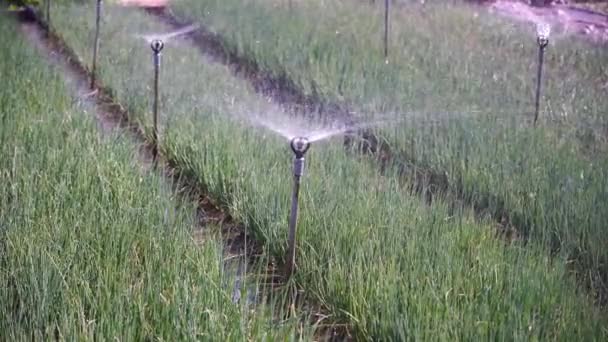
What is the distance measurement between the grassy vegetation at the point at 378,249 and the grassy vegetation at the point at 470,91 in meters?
0.34

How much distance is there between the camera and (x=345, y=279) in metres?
3.23

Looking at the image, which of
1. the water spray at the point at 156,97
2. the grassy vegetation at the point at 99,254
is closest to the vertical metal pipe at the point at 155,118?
the water spray at the point at 156,97

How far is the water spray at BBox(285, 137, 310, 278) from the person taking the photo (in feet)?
10.8

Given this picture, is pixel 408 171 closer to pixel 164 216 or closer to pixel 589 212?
pixel 589 212

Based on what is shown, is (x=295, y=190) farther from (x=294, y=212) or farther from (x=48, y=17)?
(x=48, y=17)

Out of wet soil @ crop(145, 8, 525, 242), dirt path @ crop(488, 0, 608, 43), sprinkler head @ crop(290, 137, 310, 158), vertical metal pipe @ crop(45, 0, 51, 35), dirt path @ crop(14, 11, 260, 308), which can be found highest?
dirt path @ crop(488, 0, 608, 43)

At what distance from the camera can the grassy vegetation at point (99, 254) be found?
2.68m

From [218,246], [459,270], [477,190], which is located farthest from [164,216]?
[477,190]

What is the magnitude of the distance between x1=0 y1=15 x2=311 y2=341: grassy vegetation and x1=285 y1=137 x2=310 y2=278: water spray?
31 centimetres

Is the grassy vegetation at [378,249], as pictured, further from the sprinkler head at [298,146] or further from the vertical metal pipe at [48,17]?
the vertical metal pipe at [48,17]

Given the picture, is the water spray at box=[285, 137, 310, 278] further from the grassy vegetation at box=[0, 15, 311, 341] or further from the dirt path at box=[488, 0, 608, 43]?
the dirt path at box=[488, 0, 608, 43]

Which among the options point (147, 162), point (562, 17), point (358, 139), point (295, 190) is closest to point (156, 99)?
point (147, 162)

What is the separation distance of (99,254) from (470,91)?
3738 millimetres

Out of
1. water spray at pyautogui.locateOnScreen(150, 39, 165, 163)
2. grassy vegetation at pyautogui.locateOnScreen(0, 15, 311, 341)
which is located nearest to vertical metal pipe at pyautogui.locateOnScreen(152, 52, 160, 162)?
water spray at pyautogui.locateOnScreen(150, 39, 165, 163)
